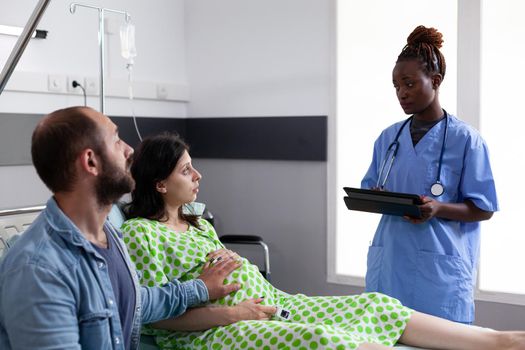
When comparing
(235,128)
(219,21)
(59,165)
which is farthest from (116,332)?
(219,21)

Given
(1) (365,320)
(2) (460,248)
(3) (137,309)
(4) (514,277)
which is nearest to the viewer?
(3) (137,309)

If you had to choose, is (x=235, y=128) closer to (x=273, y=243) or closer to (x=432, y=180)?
(x=273, y=243)

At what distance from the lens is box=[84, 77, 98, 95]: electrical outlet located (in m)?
3.47

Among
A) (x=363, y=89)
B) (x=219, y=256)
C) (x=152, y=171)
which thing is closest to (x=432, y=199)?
(x=219, y=256)

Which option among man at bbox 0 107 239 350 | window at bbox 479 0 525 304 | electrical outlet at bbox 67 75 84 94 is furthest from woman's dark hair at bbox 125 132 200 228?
window at bbox 479 0 525 304

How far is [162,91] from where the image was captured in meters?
3.94

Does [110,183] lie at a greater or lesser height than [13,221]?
greater

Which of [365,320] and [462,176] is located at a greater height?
[462,176]

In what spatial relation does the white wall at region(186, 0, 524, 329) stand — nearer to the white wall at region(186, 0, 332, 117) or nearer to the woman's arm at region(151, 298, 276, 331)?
the white wall at region(186, 0, 332, 117)

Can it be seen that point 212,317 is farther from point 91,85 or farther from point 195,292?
point 91,85

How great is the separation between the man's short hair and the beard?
0.17 feet

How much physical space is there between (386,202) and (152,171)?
31.9 inches

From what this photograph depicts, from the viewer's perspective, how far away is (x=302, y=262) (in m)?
3.83

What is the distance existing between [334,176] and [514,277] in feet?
3.48
